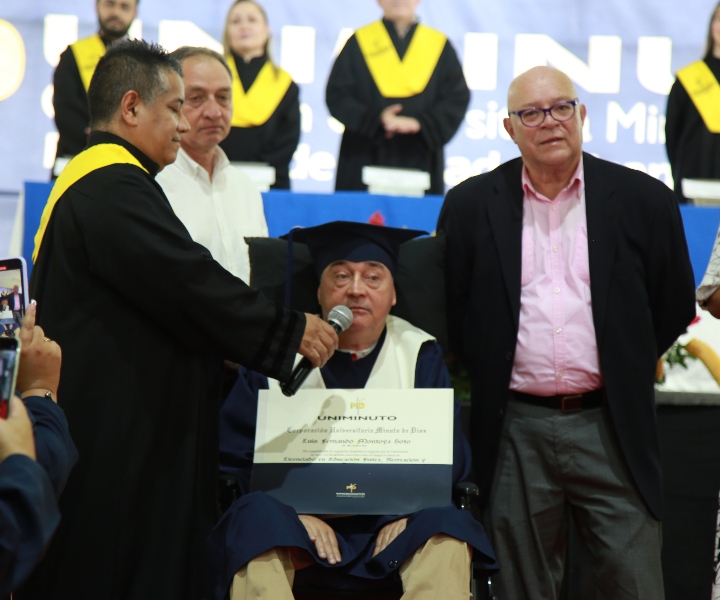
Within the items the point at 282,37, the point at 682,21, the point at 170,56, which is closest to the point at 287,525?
the point at 170,56

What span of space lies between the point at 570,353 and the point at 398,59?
4.64 metres

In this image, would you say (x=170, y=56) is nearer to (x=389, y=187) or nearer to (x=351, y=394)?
(x=351, y=394)

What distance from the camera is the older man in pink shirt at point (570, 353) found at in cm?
313

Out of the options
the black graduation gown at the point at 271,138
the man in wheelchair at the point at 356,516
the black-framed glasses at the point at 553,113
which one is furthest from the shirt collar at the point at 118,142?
the black graduation gown at the point at 271,138

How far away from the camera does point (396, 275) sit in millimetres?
3695

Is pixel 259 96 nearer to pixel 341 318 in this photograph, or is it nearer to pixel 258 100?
pixel 258 100

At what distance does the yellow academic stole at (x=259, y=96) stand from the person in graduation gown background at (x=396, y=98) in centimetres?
40

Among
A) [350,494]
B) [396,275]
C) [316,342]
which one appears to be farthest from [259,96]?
[350,494]

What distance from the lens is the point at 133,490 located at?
2.78 meters

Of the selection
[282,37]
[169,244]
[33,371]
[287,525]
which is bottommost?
[287,525]

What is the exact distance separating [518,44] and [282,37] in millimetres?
2131

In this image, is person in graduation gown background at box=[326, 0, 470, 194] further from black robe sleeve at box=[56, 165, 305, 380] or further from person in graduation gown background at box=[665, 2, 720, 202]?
black robe sleeve at box=[56, 165, 305, 380]

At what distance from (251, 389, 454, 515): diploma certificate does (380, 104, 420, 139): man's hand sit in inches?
158

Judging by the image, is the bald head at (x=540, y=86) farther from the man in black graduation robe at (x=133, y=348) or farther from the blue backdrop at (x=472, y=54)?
the blue backdrop at (x=472, y=54)
